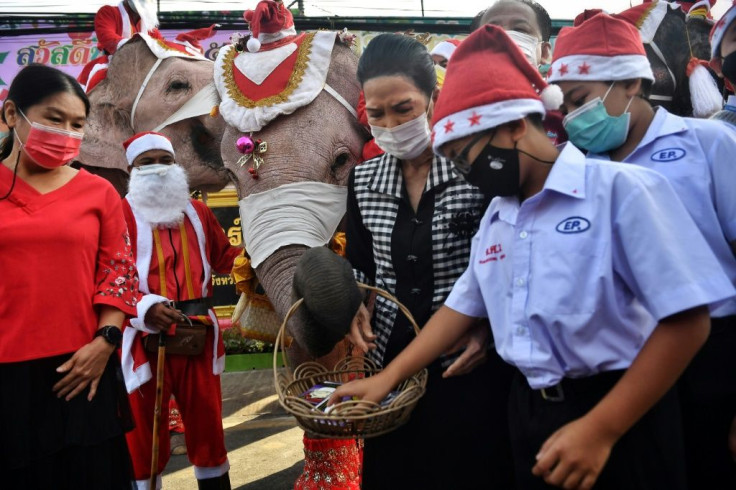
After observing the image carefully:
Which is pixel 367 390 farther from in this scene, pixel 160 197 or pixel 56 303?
pixel 160 197

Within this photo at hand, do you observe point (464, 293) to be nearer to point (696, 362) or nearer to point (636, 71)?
point (696, 362)

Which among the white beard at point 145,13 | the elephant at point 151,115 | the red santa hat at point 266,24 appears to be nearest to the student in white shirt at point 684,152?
the red santa hat at point 266,24

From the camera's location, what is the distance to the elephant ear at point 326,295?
1878mm

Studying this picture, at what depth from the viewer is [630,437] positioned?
138 cm

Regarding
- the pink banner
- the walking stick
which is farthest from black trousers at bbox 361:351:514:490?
the pink banner

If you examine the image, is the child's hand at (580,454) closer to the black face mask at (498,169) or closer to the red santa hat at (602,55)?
the black face mask at (498,169)

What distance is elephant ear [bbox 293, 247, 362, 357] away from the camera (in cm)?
→ 188

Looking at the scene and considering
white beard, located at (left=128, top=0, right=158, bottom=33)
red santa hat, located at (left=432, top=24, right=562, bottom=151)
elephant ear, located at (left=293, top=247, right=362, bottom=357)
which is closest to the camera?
red santa hat, located at (left=432, top=24, right=562, bottom=151)

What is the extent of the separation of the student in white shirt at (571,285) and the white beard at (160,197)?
7.11 ft

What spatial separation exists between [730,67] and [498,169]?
3.87 ft

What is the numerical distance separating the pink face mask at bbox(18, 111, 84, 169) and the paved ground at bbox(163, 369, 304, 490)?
7.71 feet

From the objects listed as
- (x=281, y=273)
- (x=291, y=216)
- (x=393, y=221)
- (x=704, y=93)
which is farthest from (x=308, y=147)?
(x=704, y=93)

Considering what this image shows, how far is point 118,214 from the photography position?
8.48 feet

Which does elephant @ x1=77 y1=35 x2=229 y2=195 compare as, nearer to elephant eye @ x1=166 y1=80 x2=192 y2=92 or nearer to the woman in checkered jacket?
elephant eye @ x1=166 y1=80 x2=192 y2=92
